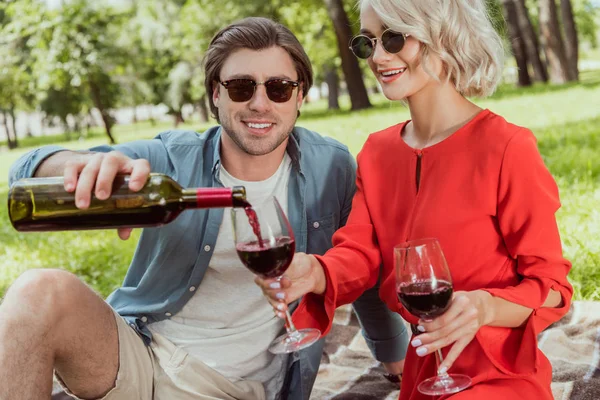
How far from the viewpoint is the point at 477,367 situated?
265 centimetres

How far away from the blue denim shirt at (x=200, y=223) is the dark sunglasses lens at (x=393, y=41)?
974 mm

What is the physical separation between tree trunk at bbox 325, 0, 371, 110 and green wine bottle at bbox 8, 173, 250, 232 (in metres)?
18.2

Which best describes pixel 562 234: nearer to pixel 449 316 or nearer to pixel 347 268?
pixel 347 268

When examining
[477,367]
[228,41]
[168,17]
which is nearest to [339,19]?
[228,41]

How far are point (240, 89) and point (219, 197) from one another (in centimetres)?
136

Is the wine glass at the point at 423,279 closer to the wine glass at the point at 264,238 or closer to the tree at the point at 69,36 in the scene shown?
the wine glass at the point at 264,238

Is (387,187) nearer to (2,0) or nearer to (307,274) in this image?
(307,274)

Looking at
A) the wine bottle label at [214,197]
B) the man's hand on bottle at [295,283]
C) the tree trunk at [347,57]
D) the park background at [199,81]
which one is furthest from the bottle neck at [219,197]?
the tree trunk at [347,57]

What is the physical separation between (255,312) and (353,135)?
10072mm

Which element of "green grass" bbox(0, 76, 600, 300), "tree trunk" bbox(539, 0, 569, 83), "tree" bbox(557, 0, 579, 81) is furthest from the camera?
"tree" bbox(557, 0, 579, 81)

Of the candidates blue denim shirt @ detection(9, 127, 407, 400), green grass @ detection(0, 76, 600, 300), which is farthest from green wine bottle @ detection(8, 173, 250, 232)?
green grass @ detection(0, 76, 600, 300)

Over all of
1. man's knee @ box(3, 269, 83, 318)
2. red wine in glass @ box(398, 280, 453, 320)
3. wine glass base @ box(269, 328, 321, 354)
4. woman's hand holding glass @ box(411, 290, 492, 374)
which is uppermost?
man's knee @ box(3, 269, 83, 318)

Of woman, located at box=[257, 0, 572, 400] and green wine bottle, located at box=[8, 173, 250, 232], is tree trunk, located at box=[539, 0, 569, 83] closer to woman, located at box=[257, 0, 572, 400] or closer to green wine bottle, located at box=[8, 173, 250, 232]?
woman, located at box=[257, 0, 572, 400]

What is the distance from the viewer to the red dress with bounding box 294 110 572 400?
8.43 feet
